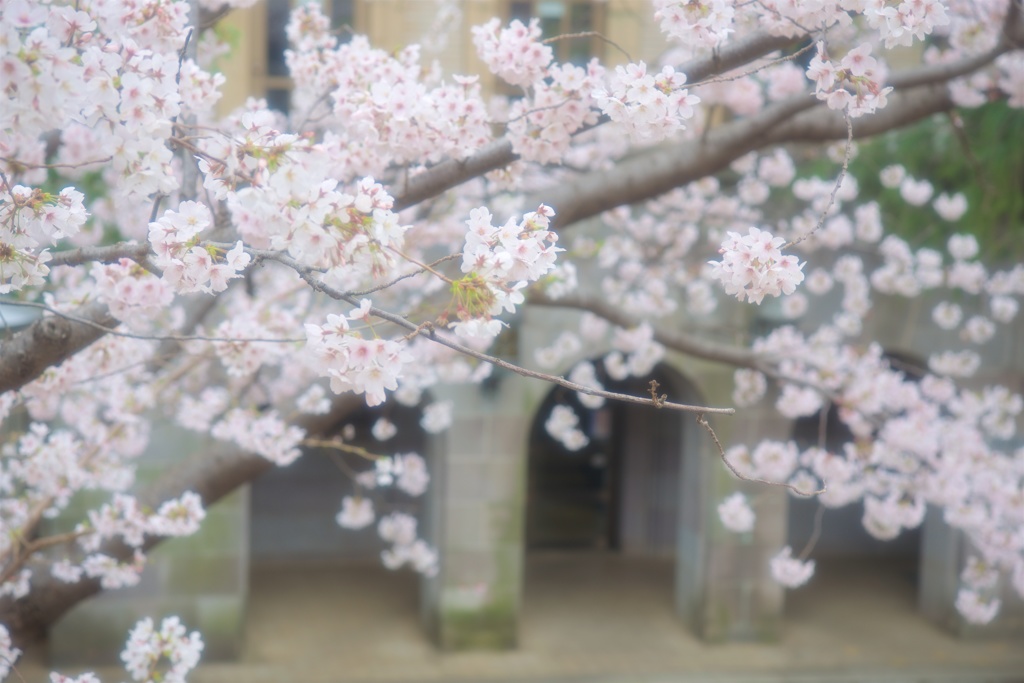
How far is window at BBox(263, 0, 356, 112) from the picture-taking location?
30.4 feet

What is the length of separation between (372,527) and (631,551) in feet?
9.90

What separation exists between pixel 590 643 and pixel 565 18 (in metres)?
5.50

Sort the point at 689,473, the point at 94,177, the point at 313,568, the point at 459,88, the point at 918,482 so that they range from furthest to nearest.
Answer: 1. the point at 313,568
2. the point at 689,473
3. the point at 94,177
4. the point at 918,482
5. the point at 459,88

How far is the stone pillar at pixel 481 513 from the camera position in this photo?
369 inches

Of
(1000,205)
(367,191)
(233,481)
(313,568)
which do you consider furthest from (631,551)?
(367,191)

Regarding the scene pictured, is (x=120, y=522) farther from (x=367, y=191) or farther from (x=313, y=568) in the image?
(x=313, y=568)

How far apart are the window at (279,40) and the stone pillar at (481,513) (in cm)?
285

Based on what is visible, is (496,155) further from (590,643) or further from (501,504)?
(590,643)

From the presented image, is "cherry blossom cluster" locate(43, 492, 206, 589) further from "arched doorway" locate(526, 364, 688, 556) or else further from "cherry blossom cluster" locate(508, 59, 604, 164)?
"arched doorway" locate(526, 364, 688, 556)

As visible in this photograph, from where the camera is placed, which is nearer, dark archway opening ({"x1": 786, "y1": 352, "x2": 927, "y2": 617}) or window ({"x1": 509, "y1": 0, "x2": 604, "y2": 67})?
window ({"x1": 509, "y1": 0, "x2": 604, "y2": 67})

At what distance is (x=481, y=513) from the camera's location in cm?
943

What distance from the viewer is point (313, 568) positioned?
11.7 meters

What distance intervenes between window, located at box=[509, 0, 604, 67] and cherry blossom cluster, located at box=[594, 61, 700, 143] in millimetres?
6625

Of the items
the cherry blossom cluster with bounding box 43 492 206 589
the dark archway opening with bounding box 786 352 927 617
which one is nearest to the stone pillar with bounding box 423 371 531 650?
the dark archway opening with bounding box 786 352 927 617
